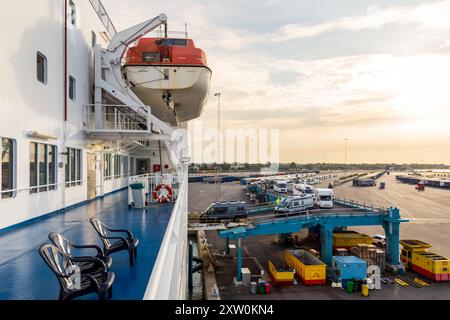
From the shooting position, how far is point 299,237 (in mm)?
29453

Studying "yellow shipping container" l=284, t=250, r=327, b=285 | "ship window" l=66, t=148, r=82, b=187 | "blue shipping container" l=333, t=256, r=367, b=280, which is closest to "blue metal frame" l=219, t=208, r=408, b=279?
"yellow shipping container" l=284, t=250, r=327, b=285

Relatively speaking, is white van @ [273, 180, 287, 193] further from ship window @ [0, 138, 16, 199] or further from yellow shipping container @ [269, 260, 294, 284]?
ship window @ [0, 138, 16, 199]

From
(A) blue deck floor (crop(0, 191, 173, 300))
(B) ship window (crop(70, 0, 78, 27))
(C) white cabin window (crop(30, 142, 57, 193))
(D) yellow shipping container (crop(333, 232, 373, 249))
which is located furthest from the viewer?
(D) yellow shipping container (crop(333, 232, 373, 249))

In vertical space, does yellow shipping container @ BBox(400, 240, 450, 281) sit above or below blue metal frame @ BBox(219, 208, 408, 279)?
below

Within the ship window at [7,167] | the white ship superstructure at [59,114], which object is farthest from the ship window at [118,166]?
the ship window at [7,167]

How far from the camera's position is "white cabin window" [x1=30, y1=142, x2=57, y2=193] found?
9.30 metres

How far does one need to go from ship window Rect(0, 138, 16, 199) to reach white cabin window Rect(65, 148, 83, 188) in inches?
134

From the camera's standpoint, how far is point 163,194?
1247 centimetres

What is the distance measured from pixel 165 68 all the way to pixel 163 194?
6.24 m

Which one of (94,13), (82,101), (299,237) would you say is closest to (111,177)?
(82,101)

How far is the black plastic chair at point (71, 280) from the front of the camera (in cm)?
358

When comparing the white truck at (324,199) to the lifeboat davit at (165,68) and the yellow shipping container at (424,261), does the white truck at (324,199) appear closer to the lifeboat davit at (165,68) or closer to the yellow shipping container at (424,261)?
the yellow shipping container at (424,261)

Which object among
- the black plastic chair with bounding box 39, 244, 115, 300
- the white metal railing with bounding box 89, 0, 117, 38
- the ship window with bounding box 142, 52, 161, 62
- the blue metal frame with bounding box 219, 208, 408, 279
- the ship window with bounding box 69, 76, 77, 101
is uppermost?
the white metal railing with bounding box 89, 0, 117, 38
